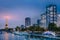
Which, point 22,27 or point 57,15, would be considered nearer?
point 22,27

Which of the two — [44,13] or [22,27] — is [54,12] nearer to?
[44,13]

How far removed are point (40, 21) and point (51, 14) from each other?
7704mm

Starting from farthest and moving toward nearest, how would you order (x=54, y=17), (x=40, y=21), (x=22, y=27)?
1. (x=40, y=21)
2. (x=54, y=17)
3. (x=22, y=27)

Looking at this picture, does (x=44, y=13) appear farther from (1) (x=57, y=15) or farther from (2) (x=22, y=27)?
(2) (x=22, y=27)

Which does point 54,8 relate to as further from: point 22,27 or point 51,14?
point 22,27

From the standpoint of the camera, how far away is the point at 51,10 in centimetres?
5366

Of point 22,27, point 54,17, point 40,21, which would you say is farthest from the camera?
point 40,21

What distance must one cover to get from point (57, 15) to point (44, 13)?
4.00m

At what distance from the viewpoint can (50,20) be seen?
166 feet

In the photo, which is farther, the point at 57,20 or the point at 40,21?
the point at 40,21

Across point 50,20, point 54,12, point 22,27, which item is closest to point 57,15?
point 54,12

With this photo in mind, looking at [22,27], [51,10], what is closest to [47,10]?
[51,10]

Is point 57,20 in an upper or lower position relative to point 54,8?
lower

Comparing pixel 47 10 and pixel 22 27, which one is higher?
pixel 47 10
